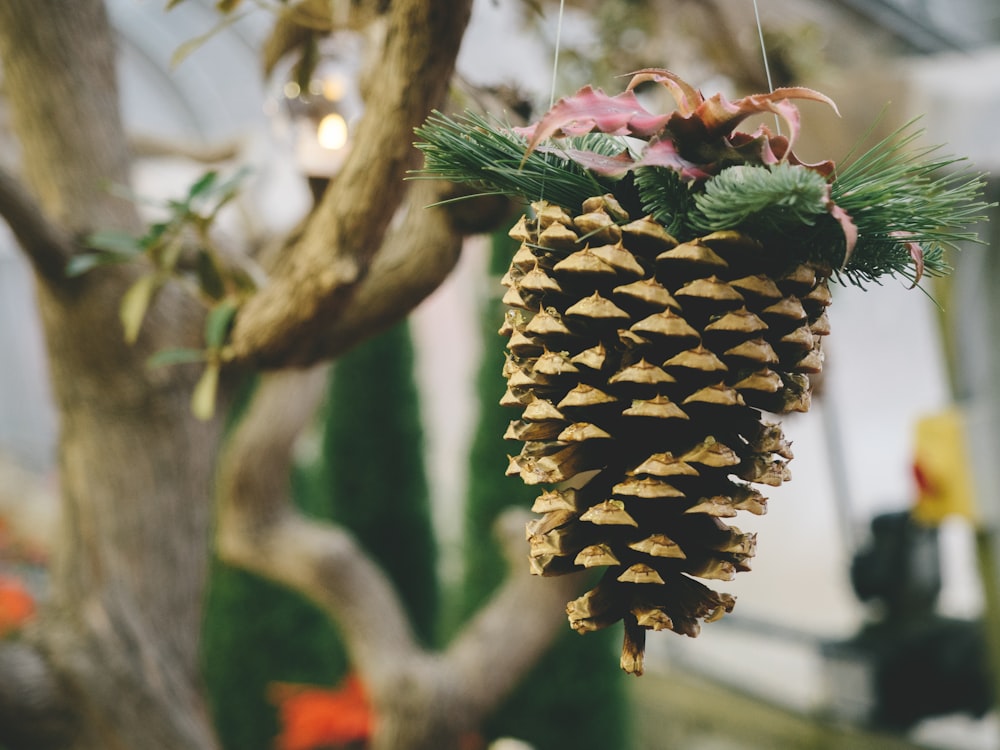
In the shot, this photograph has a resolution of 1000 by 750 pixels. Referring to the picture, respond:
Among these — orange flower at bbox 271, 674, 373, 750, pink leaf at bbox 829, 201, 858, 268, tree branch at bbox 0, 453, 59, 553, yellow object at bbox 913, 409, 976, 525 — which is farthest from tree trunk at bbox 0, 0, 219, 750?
tree branch at bbox 0, 453, 59, 553

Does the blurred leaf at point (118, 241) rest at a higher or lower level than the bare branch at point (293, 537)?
higher

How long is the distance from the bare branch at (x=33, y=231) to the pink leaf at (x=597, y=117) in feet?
2.69

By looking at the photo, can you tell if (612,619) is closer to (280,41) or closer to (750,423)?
(750,423)

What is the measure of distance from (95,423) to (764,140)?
121 cm

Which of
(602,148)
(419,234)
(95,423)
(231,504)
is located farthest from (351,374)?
(602,148)

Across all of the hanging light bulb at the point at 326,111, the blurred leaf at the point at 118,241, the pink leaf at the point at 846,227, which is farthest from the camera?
the hanging light bulb at the point at 326,111

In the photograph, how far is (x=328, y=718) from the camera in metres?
2.46

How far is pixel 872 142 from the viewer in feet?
5.89

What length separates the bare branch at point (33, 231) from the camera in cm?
110

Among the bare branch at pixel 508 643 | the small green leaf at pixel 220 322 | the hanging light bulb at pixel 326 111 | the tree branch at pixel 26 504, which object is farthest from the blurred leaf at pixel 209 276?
the tree branch at pixel 26 504

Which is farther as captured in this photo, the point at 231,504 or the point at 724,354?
the point at 231,504

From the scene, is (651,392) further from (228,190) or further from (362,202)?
(228,190)

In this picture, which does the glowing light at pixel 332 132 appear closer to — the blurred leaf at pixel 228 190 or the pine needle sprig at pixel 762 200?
the blurred leaf at pixel 228 190

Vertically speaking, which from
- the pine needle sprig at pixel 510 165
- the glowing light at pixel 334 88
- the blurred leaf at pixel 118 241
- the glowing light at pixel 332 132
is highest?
the glowing light at pixel 334 88
